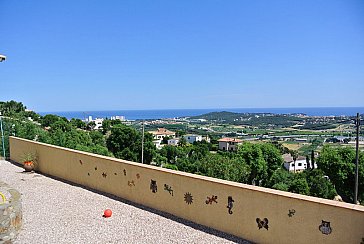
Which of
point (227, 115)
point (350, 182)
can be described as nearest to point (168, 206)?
point (350, 182)

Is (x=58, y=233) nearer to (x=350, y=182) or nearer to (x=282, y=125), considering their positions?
(x=350, y=182)

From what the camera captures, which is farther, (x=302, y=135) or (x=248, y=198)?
(x=302, y=135)

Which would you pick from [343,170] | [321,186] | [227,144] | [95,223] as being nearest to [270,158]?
[321,186]

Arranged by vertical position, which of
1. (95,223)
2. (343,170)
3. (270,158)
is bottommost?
(270,158)

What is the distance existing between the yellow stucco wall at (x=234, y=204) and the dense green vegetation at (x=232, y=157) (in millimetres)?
7926

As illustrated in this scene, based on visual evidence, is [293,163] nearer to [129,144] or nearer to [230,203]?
[129,144]

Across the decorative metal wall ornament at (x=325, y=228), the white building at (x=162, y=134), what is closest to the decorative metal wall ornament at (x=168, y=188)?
the decorative metal wall ornament at (x=325, y=228)

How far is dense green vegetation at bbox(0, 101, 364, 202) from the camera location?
55.8 feet

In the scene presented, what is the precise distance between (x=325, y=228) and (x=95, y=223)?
4.01 metres

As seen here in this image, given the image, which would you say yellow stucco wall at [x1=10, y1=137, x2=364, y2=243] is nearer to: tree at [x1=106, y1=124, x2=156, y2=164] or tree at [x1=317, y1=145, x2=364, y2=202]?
tree at [x1=317, y1=145, x2=364, y2=202]

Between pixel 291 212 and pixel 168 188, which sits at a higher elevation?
pixel 291 212

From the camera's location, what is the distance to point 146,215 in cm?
584

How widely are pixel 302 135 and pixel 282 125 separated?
4.45 metres

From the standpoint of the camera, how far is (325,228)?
3816mm
